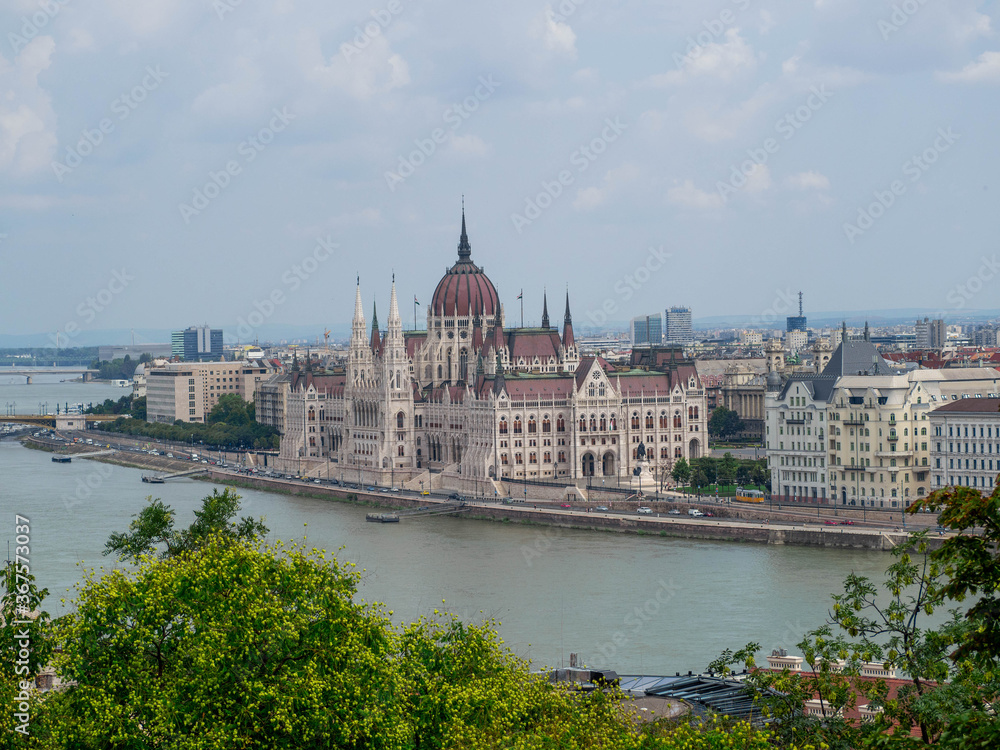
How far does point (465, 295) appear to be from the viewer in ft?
300

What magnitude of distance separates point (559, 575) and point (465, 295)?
43188 millimetres

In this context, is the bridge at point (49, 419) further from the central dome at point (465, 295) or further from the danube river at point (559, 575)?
the danube river at point (559, 575)

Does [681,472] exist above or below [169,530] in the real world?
below

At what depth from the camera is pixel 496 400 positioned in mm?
78125

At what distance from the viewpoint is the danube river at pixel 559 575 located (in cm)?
3772

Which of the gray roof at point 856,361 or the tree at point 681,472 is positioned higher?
the gray roof at point 856,361

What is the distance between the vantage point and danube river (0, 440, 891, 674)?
37.7 m

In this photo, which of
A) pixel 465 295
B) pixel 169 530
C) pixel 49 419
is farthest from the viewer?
pixel 49 419

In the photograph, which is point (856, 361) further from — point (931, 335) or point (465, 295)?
point (931, 335)

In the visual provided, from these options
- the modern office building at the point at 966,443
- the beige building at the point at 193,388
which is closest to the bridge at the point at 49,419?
the beige building at the point at 193,388

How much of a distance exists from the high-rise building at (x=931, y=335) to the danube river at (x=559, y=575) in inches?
4410

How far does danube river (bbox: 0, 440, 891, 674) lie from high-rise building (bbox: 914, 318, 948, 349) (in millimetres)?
112006

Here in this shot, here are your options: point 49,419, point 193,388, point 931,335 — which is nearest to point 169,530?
point 193,388

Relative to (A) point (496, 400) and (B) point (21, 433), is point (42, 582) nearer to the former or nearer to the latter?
(A) point (496, 400)
